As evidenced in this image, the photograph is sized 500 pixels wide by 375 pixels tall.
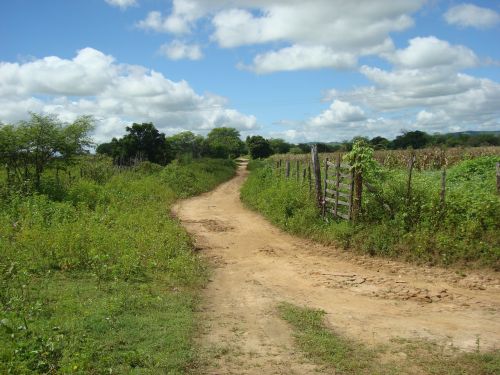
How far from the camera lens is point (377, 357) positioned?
5.77m

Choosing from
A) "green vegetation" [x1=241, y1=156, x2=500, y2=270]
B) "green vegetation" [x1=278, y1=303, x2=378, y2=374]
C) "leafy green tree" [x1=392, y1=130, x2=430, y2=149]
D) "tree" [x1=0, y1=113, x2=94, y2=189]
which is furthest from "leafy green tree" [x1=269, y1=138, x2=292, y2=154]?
"green vegetation" [x1=278, y1=303, x2=378, y2=374]

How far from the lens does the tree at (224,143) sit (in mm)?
77169

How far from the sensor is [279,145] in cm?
9594

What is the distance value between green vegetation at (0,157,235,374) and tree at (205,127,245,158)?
60.5 metres

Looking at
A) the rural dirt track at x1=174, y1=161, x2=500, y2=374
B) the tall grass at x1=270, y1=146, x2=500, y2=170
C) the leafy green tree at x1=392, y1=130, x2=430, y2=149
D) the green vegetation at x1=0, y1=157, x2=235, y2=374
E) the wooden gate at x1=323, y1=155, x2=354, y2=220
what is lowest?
the rural dirt track at x1=174, y1=161, x2=500, y2=374

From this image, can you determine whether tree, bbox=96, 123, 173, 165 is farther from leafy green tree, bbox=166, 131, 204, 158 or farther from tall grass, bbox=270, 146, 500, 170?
leafy green tree, bbox=166, 131, 204, 158

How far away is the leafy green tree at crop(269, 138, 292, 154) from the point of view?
89637 mm

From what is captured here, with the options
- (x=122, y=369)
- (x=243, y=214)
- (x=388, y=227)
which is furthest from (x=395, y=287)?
(x=243, y=214)

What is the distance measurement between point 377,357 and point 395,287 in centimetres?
336

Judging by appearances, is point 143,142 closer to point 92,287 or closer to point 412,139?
point 412,139

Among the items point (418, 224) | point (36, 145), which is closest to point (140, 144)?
point (36, 145)

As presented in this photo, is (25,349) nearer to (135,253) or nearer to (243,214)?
(135,253)

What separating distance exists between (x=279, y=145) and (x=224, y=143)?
11911mm

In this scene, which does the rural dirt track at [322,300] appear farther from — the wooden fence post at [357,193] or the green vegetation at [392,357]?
the wooden fence post at [357,193]
